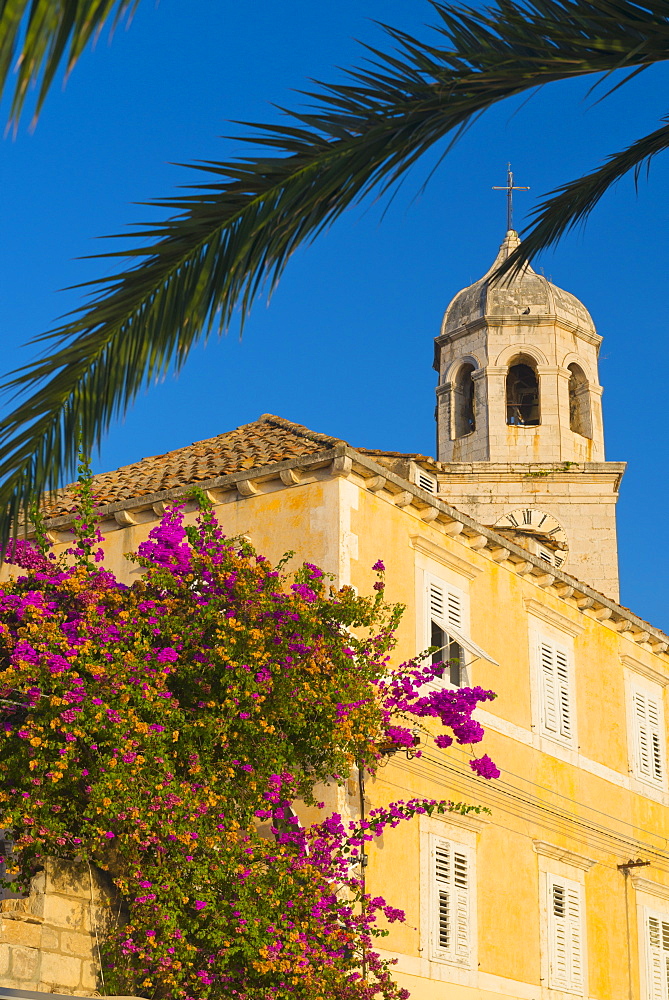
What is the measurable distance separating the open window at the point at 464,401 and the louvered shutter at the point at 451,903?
1528 cm

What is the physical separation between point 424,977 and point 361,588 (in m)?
4.67

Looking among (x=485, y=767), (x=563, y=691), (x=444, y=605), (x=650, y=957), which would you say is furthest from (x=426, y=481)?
(x=650, y=957)

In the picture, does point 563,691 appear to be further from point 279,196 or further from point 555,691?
point 279,196

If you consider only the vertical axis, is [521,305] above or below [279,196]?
above

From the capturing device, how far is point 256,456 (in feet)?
59.3

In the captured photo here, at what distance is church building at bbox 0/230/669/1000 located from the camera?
16.0m

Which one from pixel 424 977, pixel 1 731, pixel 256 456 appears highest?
pixel 256 456

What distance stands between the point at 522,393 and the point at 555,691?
486 inches

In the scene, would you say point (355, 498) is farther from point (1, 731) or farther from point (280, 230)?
point (280, 230)

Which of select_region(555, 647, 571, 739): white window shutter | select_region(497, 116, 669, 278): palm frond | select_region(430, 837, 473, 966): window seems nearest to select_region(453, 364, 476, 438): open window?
select_region(555, 647, 571, 739): white window shutter

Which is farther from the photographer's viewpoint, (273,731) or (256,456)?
(256,456)

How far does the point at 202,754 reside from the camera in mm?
13211

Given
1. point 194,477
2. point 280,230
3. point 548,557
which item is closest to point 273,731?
point 194,477

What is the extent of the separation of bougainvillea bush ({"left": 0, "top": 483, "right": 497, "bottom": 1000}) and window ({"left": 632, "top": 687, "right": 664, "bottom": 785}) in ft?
24.0
